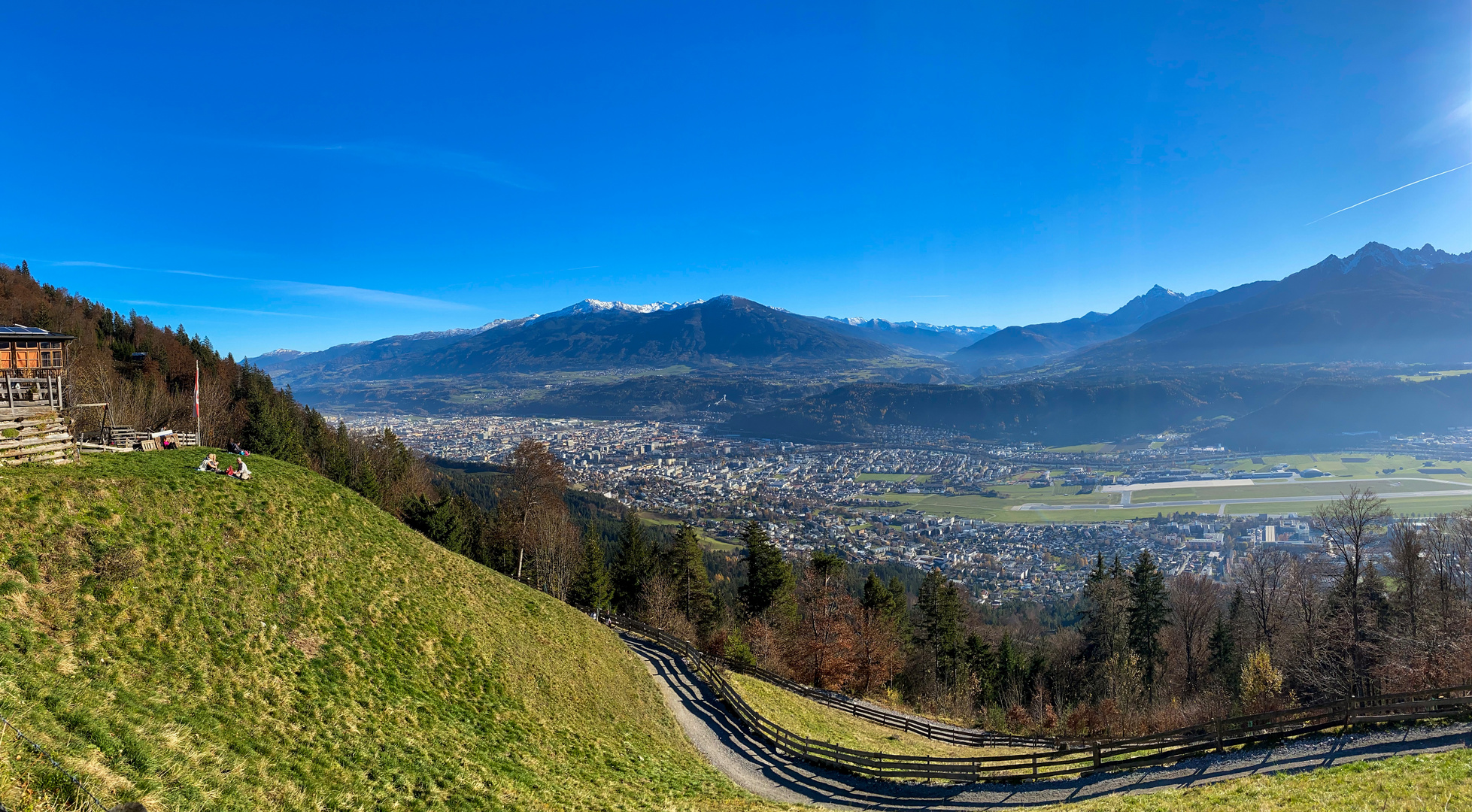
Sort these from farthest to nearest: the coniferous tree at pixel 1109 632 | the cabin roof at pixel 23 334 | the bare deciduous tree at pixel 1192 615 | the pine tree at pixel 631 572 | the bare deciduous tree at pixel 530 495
A: the pine tree at pixel 631 572 → the bare deciduous tree at pixel 1192 615 → the coniferous tree at pixel 1109 632 → the bare deciduous tree at pixel 530 495 → the cabin roof at pixel 23 334

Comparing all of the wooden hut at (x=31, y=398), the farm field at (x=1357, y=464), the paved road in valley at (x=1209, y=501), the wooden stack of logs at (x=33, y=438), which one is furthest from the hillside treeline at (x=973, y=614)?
the farm field at (x=1357, y=464)

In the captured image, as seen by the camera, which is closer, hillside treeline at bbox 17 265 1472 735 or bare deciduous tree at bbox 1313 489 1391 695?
bare deciduous tree at bbox 1313 489 1391 695

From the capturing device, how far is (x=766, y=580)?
129ft

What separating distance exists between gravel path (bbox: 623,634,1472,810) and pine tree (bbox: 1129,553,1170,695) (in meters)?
22.9

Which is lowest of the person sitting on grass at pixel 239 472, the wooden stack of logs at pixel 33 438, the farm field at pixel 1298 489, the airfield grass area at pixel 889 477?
the airfield grass area at pixel 889 477

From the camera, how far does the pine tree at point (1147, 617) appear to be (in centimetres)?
3572

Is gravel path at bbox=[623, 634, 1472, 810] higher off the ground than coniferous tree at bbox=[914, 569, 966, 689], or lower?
higher

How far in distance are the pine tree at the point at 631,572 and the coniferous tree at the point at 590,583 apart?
228cm

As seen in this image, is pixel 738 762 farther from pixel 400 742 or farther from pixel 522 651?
pixel 400 742

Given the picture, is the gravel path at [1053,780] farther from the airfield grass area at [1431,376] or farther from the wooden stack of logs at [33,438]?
the airfield grass area at [1431,376]

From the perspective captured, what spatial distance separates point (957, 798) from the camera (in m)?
15.3

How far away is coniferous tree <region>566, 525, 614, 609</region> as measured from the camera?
38.4 metres

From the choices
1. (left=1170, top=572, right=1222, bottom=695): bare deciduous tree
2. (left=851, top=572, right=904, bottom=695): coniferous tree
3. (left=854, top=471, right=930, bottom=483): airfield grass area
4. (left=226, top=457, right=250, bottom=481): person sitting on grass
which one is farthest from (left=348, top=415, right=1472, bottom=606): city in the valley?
(left=226, top=457, right=250, bottom=481): person sitting on grass

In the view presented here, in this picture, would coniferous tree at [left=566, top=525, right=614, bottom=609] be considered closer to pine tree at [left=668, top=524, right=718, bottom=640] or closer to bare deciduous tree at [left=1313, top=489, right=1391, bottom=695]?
pine tree at [left=668, top=524, right=718, bottom=640]
